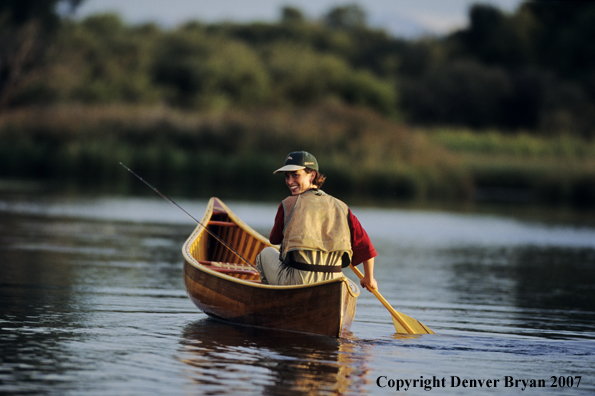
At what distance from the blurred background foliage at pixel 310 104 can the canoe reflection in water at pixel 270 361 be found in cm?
1971

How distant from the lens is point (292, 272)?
24.5 feet

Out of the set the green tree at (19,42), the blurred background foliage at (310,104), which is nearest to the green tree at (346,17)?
the blurred background foliage at (310,104)

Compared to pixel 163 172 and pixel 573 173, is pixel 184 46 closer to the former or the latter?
pixel 163 172

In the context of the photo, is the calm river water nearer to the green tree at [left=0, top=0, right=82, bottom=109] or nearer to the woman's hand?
the woman's hand

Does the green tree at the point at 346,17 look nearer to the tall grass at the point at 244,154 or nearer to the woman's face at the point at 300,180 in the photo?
the tall grass at the point at 244,154

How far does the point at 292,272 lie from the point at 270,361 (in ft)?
3.51

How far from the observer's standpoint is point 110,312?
8.37m

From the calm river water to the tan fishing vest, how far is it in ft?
2.46

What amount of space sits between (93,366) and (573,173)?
28.1 metres

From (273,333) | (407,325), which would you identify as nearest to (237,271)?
(273,333)

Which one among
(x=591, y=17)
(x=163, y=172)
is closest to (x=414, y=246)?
(x=163, y=172)

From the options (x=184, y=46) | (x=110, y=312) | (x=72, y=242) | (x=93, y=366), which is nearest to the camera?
(x=93, y=366)

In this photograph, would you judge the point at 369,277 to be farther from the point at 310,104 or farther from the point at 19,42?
the point at 19,42

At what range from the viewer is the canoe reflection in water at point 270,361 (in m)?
5.87
